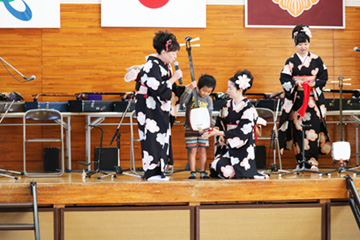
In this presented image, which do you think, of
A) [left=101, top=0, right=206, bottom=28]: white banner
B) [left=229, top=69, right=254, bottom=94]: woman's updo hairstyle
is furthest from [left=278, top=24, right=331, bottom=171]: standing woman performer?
[left=101, top=0, right=206, bottom=28]: white banner

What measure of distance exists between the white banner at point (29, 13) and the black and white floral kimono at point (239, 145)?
347cm

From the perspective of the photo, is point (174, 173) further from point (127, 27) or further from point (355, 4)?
point (355, 4)

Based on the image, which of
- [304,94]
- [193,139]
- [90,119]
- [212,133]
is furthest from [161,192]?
[90,119]

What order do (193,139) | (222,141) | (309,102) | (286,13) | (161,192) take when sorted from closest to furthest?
(161,192) → (222,141) → (193,139) → (309,102) → (286,13)

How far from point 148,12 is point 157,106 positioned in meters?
2.69

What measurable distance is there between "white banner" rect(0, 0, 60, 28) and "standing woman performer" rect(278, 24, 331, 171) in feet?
11.5

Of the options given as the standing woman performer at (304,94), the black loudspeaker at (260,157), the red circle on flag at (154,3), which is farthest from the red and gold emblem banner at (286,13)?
the black loudspeaker at (260,157)

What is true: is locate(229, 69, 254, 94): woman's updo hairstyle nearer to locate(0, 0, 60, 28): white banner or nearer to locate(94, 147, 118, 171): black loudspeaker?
locate(94, 147, 118, 171): black loudspeaker

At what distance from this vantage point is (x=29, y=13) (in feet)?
22.8

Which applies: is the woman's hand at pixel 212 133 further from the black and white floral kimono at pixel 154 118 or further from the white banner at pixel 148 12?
the white banner at pixel 148 12

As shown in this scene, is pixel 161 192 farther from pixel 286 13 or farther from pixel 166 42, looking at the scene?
pixel 286 13

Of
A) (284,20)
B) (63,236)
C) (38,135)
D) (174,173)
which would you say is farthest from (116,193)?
(284,20)

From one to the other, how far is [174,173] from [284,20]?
3027mm

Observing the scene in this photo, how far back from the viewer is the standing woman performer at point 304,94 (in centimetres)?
577
